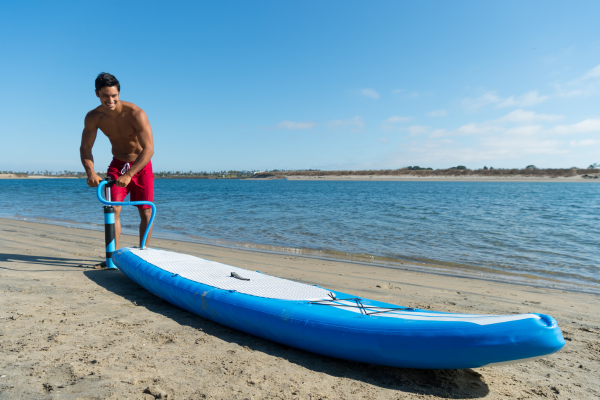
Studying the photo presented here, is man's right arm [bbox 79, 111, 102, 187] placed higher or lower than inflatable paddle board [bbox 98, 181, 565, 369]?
higher

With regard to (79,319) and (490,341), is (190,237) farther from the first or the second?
(490,341)

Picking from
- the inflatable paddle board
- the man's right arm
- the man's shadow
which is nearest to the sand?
the inflatable paddle board

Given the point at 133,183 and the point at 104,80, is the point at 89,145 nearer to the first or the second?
the point at 133,183

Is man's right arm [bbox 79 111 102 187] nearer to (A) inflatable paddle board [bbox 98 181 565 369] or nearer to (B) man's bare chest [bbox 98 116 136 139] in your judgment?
(B) man's bare chest [bbox 98 116 136 139]

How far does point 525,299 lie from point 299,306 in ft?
10.7

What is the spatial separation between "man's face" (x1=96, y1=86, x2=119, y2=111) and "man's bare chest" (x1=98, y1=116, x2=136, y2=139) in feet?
0.58

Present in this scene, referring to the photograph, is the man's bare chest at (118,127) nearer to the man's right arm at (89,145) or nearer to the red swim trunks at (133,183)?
the man's right arm at (89,145)

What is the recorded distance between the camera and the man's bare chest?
12.7 feet

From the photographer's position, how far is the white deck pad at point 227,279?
2676 mm

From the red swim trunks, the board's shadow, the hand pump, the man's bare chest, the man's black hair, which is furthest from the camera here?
the red swim trunks

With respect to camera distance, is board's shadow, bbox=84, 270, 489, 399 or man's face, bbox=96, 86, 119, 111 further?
man's face, bbox=96, 86, 119, 111

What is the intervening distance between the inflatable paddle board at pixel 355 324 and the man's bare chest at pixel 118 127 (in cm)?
176

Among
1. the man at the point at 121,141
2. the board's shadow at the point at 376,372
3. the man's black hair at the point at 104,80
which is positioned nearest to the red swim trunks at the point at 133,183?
the man at the point at 121,141

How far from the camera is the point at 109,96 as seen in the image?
362 centimetres
